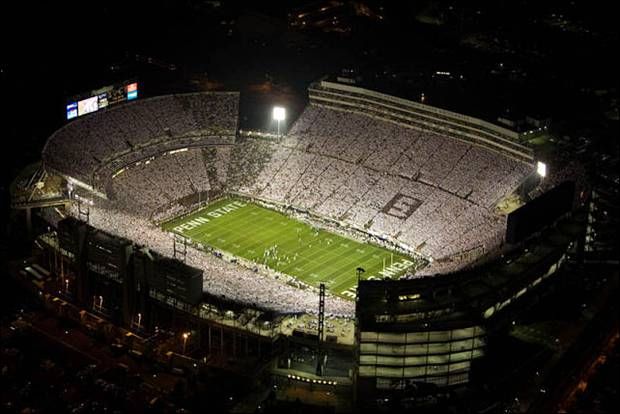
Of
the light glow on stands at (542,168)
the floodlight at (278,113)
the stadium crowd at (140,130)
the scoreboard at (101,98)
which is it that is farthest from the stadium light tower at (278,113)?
the light glow on stands at (542,168)

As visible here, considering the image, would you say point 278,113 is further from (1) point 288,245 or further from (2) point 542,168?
(2) point 542,168

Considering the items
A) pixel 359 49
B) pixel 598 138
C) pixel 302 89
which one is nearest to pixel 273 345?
pixel 598 138

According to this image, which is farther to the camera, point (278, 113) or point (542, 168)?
point (278, 113)

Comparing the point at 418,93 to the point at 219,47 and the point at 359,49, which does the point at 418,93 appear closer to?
the point at 359,49

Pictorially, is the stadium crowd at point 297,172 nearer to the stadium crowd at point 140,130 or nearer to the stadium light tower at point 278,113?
the stadium crowd at point 140,130

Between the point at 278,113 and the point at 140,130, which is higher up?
the point at 278,113

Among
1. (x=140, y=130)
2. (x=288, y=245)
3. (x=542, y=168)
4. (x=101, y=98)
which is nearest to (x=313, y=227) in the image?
(x=288, y=245)

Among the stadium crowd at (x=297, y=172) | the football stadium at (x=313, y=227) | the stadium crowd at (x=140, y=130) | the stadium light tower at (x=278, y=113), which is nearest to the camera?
the football stadium at (x=313, y=227)

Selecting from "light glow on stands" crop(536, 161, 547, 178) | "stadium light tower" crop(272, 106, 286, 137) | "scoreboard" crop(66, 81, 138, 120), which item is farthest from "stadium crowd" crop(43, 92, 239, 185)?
"light glow on stands" crop(536, 161, 547, 178)
